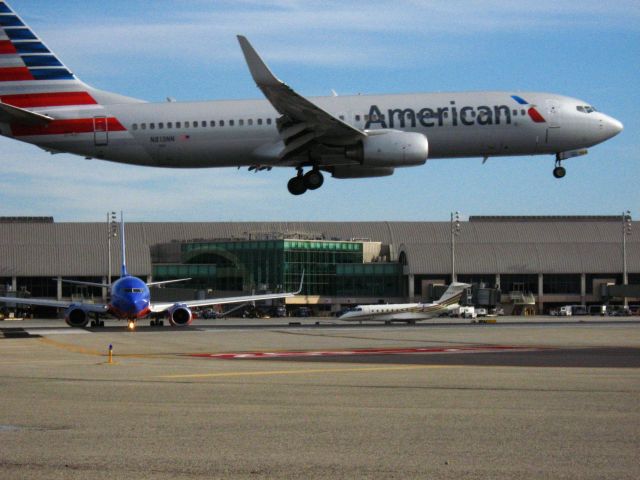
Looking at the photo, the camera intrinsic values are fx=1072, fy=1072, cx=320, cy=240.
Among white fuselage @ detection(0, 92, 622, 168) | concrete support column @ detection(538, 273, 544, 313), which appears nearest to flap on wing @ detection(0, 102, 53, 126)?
white fuselage @ detection(0, 92, 622, 168)

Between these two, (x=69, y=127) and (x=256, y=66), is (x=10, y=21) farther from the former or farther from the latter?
(x=256, y=66)

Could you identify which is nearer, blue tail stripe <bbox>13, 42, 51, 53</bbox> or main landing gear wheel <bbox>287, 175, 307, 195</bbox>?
main landing gear wheel <bbox>287, 175, 307, 195</bbox>

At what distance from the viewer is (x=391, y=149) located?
51.0m

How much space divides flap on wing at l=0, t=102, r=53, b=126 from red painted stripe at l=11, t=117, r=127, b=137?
29 centimetres

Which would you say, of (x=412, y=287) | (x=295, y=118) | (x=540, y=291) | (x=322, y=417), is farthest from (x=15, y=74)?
(x=540, y=291)

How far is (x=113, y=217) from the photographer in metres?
132

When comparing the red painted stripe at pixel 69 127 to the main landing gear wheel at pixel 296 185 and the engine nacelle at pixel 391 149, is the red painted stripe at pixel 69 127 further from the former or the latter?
the engine nacelle at pixel 391 149

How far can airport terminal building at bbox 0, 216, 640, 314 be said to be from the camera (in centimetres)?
14475

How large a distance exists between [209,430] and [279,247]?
136 metres

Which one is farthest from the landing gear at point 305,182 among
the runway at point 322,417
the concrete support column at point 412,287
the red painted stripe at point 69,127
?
the concrete support column at point 412,287

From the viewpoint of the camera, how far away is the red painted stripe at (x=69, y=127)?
5332 cm

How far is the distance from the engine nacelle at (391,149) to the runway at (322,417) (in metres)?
17.6

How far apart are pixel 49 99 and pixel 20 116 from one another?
14.5 feet

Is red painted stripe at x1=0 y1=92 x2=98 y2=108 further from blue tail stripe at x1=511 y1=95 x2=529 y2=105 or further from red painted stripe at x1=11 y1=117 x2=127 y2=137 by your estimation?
blue tail stripe at x1=511 y1=95 x2=529 y2=105
